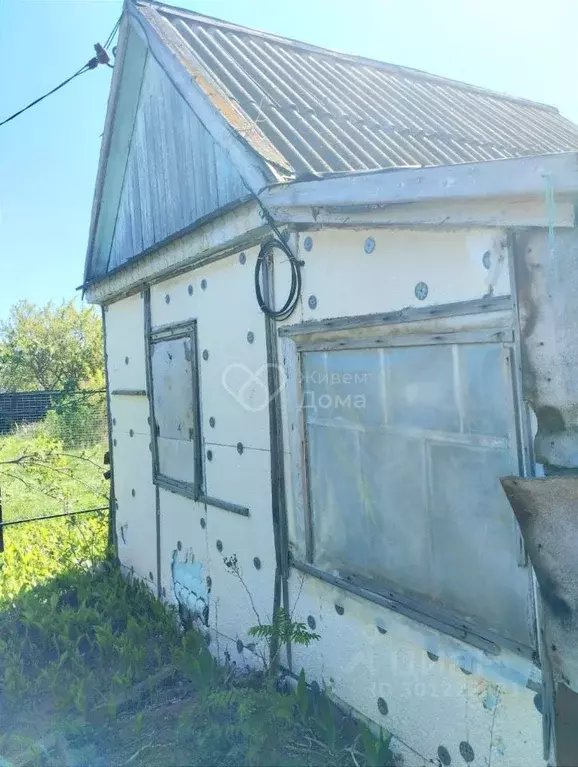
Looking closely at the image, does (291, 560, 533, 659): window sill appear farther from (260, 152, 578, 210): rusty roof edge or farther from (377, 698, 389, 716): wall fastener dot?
(260, 152, 578, 210): rusty roof edge

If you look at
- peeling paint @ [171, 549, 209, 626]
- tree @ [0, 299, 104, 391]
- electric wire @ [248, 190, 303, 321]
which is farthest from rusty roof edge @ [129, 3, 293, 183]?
tree @ [0, 299, 104, 391]

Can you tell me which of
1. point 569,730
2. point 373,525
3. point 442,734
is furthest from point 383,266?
point 442,734

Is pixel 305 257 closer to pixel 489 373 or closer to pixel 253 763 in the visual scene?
pixel 489 373

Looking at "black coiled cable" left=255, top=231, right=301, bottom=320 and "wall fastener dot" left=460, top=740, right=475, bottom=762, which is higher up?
"black coiled cable" left=255, top=231, right=301, bottom=320

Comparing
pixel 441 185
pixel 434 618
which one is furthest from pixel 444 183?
pixel 434 618

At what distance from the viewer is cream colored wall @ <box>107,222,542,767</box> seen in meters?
2.44

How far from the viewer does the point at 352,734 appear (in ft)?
10.4

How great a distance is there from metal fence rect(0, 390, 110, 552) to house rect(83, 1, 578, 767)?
3284 millimetres

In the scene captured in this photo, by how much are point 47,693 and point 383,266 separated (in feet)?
12.6

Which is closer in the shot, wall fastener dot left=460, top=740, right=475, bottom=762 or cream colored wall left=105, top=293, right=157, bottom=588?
wall fastener dot left=460, top=740, right=475, bottom=762

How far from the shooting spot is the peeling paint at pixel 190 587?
Result: 4.61m

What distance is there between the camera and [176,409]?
495 centimetres

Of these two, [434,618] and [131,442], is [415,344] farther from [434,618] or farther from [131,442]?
[131,442]

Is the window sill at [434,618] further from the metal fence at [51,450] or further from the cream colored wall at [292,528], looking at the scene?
the metal fence at [51,450]
